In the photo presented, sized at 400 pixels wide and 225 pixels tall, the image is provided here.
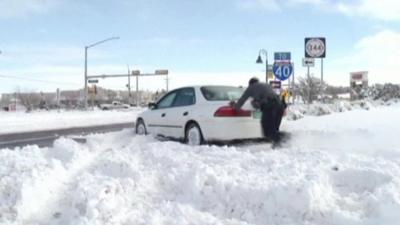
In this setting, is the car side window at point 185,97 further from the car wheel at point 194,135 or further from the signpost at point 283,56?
the signpost at point 283,56

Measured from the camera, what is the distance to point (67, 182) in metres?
6.49

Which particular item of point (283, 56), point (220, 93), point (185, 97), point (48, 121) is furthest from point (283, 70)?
point (48, 121)

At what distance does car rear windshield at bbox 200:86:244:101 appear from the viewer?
1144 centimetres

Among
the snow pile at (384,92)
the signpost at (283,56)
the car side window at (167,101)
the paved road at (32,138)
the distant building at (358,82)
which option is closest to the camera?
the car side window at (167,101)

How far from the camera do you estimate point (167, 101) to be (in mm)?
12758

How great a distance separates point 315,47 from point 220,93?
850 centimetres

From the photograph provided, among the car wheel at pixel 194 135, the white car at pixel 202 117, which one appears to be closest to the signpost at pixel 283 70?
the white car at pixel 202 117

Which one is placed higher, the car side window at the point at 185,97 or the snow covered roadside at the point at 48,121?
the car side window at the point at 185,97

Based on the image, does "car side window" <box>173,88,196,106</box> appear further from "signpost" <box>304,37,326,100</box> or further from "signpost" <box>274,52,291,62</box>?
"signpost" <box>274,52,291,62</box>

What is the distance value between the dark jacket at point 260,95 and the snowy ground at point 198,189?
9.36 ft

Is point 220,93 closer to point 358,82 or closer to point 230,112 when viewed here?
point 230,112

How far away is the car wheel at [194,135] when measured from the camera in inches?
442

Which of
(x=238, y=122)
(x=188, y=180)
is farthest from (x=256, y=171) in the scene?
(x=238, y=122)

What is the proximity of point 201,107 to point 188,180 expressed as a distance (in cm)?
499
